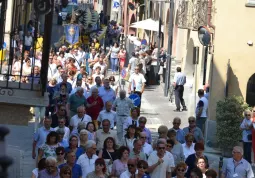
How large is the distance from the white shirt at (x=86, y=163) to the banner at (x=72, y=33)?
1020 inches

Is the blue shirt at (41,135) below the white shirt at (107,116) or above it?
below

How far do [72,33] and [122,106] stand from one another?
20.1 meters

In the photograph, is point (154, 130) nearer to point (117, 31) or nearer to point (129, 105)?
point (129, 105)

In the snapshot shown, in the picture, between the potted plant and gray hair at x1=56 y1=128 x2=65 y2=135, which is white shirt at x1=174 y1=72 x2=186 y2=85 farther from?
gray hair at x1=56 y1=128 x2=65 y2=135

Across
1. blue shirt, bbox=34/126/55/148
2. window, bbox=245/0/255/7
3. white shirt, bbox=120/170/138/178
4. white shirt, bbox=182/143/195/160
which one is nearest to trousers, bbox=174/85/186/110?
window, bbox=245/0/255/7

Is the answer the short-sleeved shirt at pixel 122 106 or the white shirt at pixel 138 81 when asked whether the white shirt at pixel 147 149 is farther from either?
the white shirt at pixel 138 81

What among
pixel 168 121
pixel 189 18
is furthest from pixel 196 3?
pixel 168 121

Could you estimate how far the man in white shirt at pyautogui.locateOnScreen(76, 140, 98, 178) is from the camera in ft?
45.8

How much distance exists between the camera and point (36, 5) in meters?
11.2

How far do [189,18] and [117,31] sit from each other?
23834 millimetres

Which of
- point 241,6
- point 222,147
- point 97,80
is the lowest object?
point 222,147

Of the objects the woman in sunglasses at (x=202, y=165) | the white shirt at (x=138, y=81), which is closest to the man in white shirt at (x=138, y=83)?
the white shirt at (x=138, y=81)

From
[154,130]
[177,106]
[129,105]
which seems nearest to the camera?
[129,105]

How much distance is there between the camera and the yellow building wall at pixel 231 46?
23.1 metres
